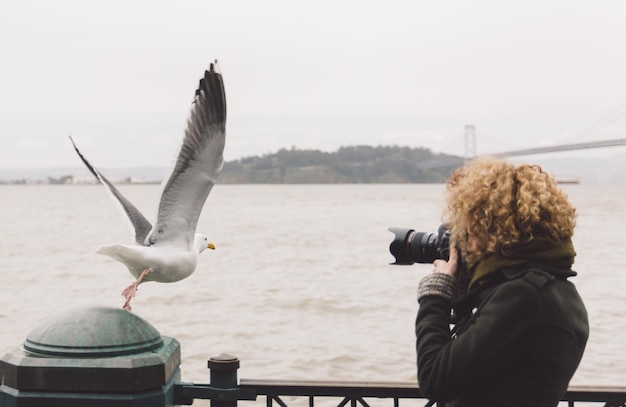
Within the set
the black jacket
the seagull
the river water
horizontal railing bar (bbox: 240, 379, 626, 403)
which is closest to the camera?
the black jacket

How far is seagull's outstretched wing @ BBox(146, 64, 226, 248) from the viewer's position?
11.5ft

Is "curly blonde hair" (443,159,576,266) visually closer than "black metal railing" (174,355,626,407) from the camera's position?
Yes

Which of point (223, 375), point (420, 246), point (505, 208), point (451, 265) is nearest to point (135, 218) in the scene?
point (223, 375)

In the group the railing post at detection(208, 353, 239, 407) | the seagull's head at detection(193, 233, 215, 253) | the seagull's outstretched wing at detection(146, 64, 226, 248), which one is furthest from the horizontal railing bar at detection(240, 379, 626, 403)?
the seagull's head at detection(193, 233, 215, 253)

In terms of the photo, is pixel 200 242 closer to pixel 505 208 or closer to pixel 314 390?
pixel 314 390

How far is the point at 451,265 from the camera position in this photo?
1.89 meters

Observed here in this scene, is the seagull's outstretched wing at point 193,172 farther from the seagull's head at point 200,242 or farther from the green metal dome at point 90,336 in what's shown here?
the green metal dome at point 90,336

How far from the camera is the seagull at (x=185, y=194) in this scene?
3.47 meters

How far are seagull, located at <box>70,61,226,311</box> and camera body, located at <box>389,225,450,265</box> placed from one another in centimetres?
152

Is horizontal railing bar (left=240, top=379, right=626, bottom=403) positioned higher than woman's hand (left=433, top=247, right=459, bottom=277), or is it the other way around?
woman's hand (left=433, top=247, right=459, bottom=277)

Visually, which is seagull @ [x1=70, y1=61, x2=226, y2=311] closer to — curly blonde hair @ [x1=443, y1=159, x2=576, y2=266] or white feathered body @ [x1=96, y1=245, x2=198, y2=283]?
white feathered body @ [x1=96, y1=245, x2=198, y2=283]

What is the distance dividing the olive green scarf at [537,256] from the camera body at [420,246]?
9.6 inches

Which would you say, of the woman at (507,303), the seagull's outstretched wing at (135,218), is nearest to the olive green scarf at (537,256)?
the woman at (507,303)

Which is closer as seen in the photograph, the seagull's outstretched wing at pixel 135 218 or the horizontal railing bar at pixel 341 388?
the horizontal railing bar at pixel 341 388
